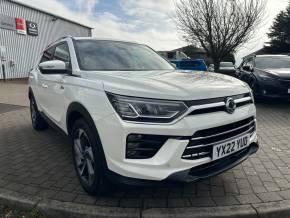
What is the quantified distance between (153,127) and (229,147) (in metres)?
0.83

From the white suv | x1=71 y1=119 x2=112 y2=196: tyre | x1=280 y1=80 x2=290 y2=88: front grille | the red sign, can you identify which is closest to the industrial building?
the red sign

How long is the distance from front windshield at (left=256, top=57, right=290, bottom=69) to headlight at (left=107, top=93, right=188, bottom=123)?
7.04 meters

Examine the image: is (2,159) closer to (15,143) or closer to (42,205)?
(15,143)

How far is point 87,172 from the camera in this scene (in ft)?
9.56

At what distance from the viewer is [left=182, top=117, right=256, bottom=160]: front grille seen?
228 cm

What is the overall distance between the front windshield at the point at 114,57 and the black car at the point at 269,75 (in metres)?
4.44

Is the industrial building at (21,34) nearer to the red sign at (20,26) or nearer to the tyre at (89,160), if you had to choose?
the red sign at (20,26)

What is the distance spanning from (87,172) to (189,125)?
1303 millimetres

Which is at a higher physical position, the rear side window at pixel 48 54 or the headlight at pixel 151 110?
the rear side window at pixel 48 54

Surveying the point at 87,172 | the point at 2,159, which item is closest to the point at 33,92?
the point at 2,159

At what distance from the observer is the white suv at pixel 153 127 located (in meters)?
2.23

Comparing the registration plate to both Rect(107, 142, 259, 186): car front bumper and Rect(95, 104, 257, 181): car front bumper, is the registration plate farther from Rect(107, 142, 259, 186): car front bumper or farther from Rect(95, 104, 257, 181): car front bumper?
Rect(95, 104, 257, 181): car front bumper

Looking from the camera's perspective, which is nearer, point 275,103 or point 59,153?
point 59,153

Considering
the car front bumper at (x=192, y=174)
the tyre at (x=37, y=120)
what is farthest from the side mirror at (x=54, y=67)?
the tyre at (x=37, y=120)
